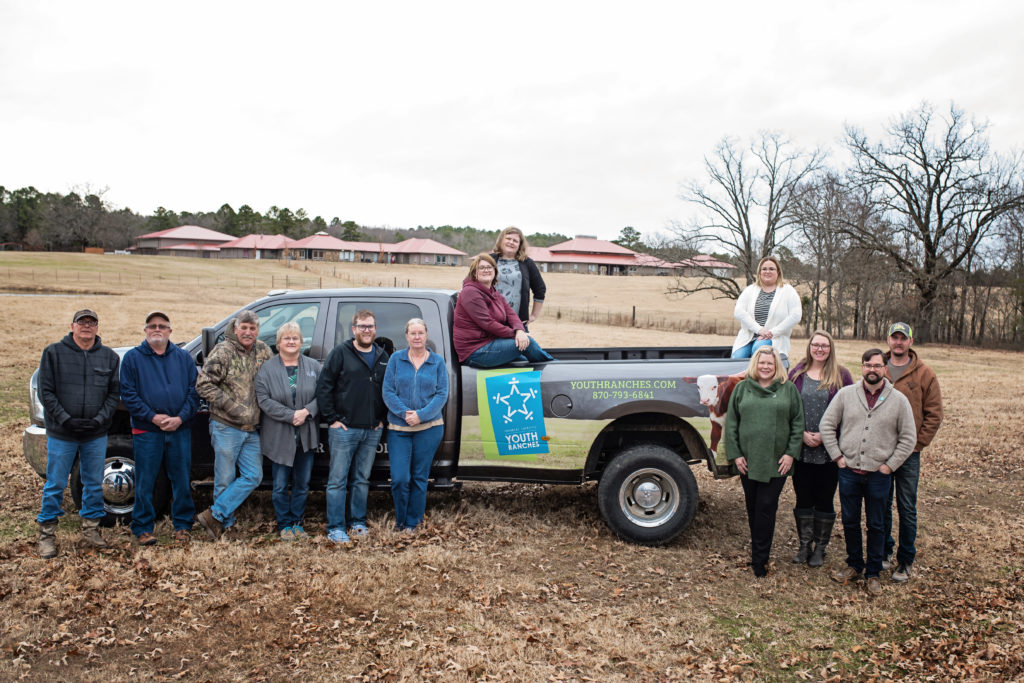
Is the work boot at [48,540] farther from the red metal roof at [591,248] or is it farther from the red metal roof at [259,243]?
the red metal roof at [591,248]

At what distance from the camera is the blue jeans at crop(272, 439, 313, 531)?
5574 millimetres

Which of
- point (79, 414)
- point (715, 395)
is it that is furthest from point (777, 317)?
point (79, 414)

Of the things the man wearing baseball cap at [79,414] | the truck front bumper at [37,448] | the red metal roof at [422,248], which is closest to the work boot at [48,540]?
the man wearing baseball cap at [79,414]

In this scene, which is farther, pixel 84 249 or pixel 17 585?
pixel 84 249

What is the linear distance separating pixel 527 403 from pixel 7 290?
123 feet

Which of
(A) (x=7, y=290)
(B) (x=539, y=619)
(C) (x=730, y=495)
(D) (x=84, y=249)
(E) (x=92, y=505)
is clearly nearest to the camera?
(B) (x=539, y=619)

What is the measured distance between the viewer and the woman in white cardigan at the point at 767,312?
6.02 meters

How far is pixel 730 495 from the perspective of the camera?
7.36 m

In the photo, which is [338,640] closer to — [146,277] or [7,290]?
[7,290]

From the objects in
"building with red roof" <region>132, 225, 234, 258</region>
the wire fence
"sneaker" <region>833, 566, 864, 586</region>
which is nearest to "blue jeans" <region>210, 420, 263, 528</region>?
"sneaker" <region>833, 566, 864, 586</region>

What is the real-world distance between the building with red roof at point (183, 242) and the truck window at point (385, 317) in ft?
322

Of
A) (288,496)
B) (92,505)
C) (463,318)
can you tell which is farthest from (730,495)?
(92,505)

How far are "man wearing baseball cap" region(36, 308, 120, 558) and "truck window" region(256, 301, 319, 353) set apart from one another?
42.3 inches

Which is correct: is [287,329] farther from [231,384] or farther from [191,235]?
[191,235]
